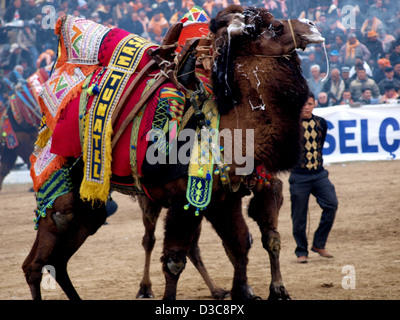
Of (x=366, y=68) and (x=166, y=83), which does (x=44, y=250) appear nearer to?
(x=166, y=83)

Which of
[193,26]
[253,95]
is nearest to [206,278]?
[253,95]

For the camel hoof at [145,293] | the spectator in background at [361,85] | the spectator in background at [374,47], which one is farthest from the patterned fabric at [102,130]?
the spectator in background at [374,47]

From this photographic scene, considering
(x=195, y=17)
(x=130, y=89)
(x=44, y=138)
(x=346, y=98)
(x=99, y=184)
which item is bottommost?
(x=346, y=98)

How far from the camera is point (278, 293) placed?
553 centimetres

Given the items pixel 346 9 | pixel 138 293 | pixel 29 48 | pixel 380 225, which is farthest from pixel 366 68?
pixel 138 293

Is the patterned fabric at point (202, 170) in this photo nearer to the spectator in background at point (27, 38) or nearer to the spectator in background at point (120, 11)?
the spectator in background at point (120, 11)

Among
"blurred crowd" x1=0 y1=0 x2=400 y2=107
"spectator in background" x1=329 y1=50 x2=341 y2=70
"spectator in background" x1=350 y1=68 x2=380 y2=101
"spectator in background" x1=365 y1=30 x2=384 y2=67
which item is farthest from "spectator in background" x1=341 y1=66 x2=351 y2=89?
"spectator in background" x1=365 y1=30 x2=384 y2=67

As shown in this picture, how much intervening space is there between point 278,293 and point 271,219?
0.68 metres

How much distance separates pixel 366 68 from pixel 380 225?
823cm

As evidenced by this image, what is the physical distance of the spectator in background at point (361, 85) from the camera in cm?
1521

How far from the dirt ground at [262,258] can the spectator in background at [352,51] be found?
5498mm

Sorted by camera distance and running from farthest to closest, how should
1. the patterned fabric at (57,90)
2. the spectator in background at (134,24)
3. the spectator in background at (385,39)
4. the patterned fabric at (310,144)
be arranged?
the spectator in background at (134,24) → the spectator in background at (385,39) → the patterned fabric at (310,144) → the patterned fabric at (57,90)

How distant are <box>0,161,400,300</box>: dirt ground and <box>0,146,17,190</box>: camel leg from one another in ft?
11.9

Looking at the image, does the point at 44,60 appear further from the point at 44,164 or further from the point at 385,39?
the point at 44,164
